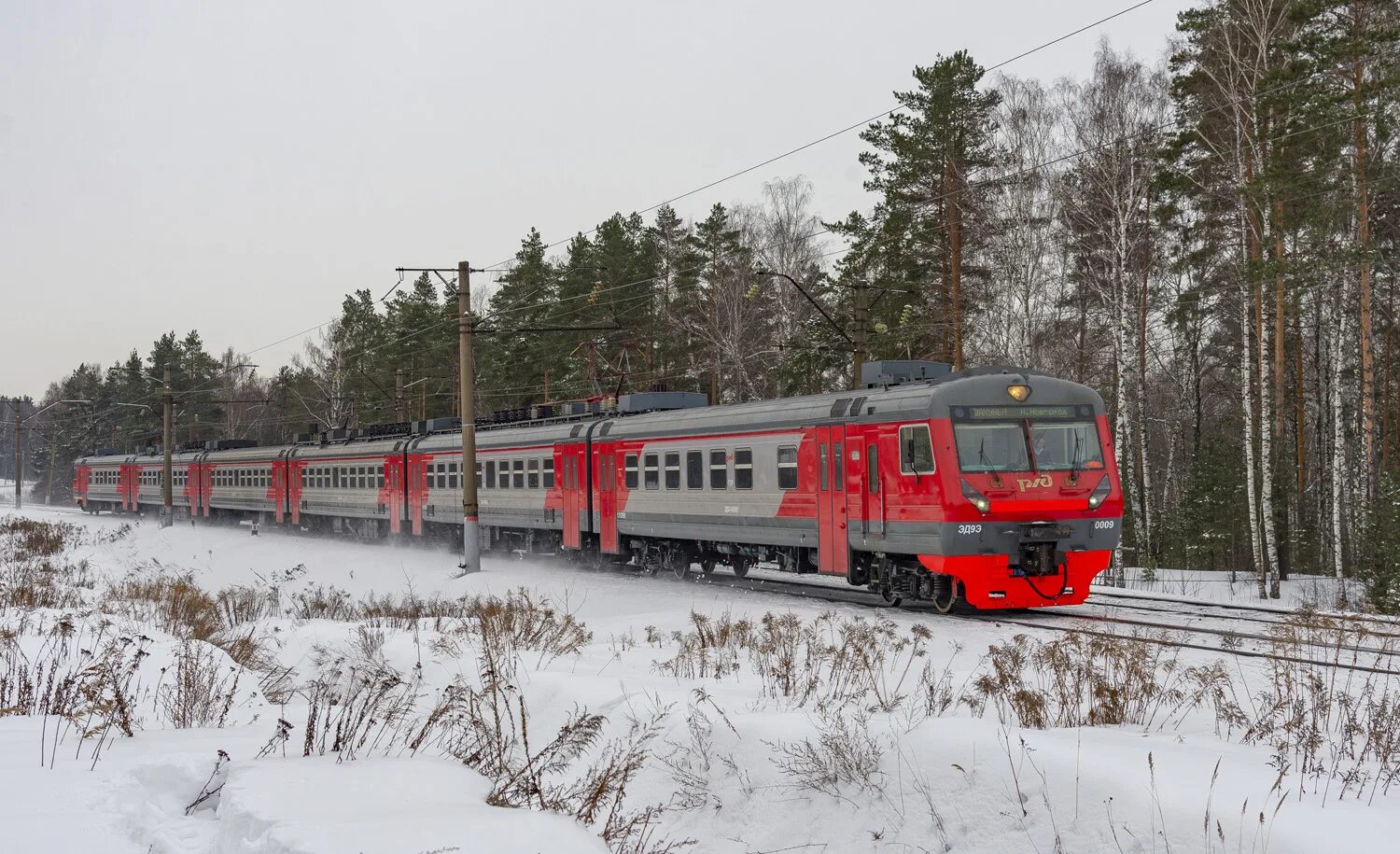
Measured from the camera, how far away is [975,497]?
1351 cm

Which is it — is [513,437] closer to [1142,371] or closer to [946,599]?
[946,599]

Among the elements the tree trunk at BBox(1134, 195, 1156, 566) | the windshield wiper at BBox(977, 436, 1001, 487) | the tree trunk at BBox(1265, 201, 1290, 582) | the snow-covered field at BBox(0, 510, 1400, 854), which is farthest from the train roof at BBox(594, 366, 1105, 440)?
the tree trunk at BBox(1134, 195, 1156, 566)

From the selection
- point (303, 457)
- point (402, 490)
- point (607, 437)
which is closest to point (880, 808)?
point (607, 437)

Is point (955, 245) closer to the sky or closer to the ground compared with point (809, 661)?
closer to the sky

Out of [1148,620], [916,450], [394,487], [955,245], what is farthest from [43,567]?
[955,245]

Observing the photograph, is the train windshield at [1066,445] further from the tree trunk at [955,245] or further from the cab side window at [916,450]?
the tree trunk at [955,245]

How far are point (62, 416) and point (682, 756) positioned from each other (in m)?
116

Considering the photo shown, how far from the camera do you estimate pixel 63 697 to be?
673 centimetres

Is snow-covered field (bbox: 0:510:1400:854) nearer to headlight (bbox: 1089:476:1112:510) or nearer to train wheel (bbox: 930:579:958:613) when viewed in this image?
train wheel (bbox: 930:579:958:613)

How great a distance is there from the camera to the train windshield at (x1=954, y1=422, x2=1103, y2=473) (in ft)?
45.1

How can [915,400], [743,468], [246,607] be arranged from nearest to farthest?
1. [915,400]
2. [246,607]
3. [743,468]

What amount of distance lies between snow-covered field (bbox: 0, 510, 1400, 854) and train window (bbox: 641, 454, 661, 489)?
8.96m

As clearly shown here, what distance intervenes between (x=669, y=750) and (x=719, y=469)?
11472mm

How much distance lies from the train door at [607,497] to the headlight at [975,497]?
9278 mm
